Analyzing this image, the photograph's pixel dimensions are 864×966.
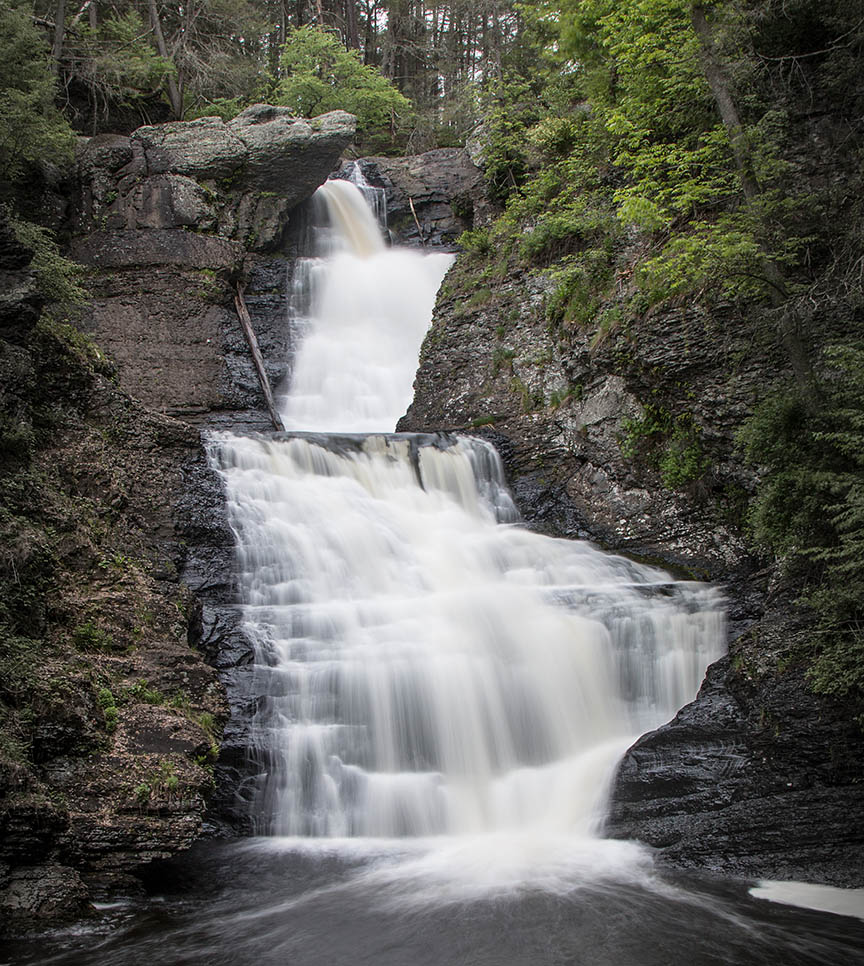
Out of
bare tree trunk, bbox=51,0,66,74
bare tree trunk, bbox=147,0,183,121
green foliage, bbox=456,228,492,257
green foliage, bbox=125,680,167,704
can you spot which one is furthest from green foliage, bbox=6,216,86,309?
bare tree trunk, bbox=147,0,183,121

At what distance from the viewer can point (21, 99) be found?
1520cm

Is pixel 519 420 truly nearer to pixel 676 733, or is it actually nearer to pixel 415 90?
pixel 676 733

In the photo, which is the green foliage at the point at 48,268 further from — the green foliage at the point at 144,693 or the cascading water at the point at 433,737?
the green foliage at the point at 144,693

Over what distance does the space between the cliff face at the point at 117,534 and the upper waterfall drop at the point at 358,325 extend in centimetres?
104

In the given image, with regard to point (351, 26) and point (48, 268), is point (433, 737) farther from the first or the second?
point (351, 26)

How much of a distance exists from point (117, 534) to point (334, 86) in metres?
23.5

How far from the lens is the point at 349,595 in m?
10.7

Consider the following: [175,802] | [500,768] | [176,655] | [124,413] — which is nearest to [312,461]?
[124,413]

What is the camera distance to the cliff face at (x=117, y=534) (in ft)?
20.4

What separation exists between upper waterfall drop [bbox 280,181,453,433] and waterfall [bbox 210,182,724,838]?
3990mm

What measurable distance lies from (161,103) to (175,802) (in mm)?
Result: 23267

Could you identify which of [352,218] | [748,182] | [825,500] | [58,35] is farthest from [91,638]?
[58,35]

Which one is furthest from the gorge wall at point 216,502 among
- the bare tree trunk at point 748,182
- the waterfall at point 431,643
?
the bare tree trunk at point 748,182

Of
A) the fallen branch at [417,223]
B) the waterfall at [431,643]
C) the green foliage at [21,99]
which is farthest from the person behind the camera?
the fallen branch at [417,223]
